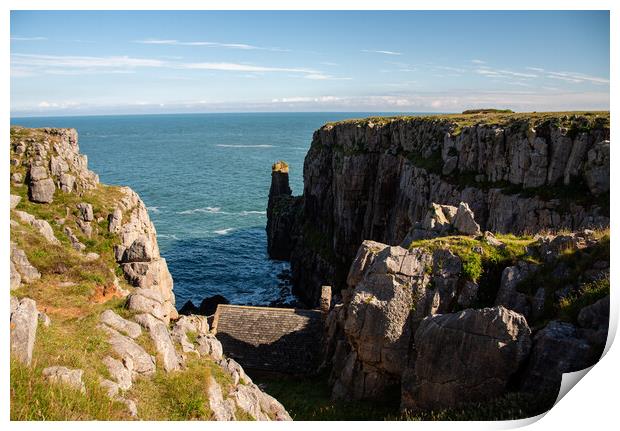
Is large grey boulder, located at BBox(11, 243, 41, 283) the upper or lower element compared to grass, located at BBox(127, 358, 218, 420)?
upper

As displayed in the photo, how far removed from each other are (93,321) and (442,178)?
35109mm

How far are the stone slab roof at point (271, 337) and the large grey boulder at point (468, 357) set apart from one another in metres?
17.3

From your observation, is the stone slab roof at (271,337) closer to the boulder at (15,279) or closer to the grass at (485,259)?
the grass at (485,259)

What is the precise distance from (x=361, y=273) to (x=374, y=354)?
5.40 meters

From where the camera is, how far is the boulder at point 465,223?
25094 mm

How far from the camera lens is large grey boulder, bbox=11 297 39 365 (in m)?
12.4

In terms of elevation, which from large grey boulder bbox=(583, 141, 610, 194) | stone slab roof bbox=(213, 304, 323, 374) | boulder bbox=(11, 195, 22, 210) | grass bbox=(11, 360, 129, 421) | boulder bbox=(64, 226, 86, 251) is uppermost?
large grey boulder bbox=(583, 141, 610, 194)

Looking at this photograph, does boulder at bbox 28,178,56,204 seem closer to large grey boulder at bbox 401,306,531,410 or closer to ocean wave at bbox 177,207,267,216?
large grey boulder at bbox 401,306,531,410

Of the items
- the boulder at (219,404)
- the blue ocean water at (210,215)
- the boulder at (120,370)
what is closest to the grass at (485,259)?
the boulder at (219,404)

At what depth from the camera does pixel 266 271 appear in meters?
72.4

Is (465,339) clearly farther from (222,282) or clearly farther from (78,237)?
(222,282)

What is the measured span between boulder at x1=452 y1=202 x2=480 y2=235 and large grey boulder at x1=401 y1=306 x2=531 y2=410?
9332 mm

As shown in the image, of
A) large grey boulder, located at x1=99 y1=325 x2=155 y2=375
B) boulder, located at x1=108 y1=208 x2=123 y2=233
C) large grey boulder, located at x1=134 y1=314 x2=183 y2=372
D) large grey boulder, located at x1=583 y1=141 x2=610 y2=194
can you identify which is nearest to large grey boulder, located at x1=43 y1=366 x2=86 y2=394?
large grey boulder, located at x1=99 y1=325 x2=155 y2=375

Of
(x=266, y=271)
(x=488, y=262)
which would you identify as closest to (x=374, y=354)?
(x=488, y=262)
